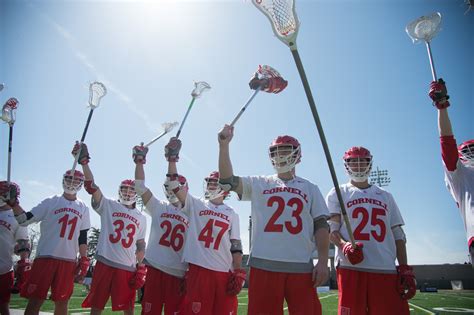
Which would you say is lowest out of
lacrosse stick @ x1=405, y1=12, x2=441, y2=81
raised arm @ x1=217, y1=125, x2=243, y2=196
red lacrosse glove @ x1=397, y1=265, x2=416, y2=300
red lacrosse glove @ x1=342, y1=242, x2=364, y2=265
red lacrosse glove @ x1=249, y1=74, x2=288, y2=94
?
red lacrosse glove @ x1=397, y1=265, x2=416, y2=300

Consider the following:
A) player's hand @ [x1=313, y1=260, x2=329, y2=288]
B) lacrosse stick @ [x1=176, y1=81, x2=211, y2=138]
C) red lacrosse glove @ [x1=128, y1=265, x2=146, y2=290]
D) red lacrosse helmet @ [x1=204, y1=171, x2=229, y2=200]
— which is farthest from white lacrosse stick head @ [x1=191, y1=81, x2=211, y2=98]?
player's hand @ [x1=313, y1=260, x2=329, y2=288]

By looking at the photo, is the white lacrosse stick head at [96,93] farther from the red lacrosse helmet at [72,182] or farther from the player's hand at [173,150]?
the player's hand at [173,150]

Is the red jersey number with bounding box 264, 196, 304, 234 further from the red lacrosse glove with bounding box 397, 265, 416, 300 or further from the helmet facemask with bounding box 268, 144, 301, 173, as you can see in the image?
the red lacrosse glove with bounding box 397, 265, 416, 300

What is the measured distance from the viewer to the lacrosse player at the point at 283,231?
10.7 ft

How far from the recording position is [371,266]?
379 centimetres

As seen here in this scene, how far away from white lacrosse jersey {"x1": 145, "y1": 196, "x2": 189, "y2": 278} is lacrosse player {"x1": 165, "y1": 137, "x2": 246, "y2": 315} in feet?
1.42

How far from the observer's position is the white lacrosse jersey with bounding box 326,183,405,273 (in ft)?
12.6

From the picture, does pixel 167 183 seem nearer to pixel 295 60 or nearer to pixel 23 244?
pixel 295 60

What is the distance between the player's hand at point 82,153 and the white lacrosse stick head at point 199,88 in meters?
2.08

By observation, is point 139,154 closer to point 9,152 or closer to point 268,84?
point 268,84

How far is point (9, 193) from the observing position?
602 centimetres

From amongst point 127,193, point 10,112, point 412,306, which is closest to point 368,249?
point 127,193

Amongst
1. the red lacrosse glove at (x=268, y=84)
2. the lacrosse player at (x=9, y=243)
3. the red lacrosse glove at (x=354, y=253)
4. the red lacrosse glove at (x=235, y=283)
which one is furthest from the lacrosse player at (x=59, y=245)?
the red lacrosse glove at (x=354, y=253)

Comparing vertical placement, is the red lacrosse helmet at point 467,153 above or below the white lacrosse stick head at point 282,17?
below
